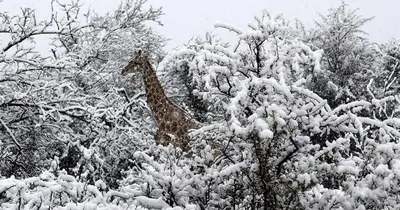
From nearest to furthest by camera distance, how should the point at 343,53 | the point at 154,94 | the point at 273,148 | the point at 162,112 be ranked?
the point at 273,148, the point at 162,112, the point at 154,94, the point at 343,53

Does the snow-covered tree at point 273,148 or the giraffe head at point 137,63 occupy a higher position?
the giraffe head at point 137,63

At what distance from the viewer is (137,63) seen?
10242 mm

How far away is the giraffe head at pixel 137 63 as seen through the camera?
10.1 metres

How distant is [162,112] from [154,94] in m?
0.47

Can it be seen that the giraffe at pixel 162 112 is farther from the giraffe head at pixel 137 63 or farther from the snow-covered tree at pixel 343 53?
the snow-covered tree at pixel 343 53

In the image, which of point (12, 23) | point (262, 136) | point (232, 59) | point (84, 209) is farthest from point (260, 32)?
point (12, 23)

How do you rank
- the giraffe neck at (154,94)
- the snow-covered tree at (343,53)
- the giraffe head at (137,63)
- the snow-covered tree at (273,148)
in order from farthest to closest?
the snow-covered tree at (343,53), the giraffe head at (137,63), the giraffe neck at (154,94), the snow-covered tree at (273,148)

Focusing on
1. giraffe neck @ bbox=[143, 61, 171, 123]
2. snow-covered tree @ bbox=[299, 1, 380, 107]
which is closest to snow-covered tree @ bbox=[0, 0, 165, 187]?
giraffe neck @ bbox=[143, 61, 171, 123]

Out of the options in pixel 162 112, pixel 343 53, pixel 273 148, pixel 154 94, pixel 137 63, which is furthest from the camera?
pixel 343 53

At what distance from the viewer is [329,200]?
15.9 feet

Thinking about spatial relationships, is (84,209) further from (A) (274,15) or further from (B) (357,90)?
(B) (357,90)

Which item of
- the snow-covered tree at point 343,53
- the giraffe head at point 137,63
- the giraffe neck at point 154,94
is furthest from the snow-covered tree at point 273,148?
the snow-covered tree at point 343,53

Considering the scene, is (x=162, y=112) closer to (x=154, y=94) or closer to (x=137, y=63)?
(x=154, y=94)

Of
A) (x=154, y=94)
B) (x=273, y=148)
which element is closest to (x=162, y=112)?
(x=154, y=94)
